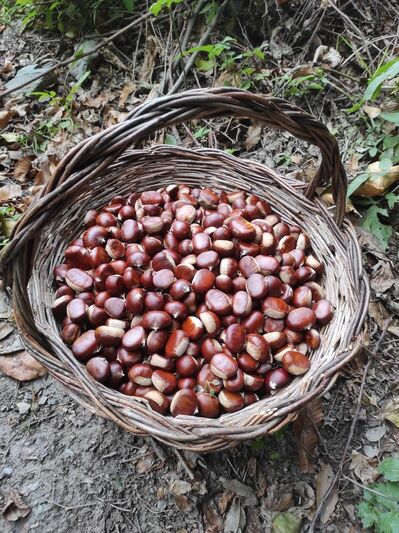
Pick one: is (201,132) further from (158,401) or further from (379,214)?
(158,401)

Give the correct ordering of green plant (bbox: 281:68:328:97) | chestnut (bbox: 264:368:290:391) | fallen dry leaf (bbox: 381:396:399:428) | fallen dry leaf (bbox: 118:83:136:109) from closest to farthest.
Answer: chestnut (bbox: 264:368:290:391)
fallen dry leaf (bbox: 381:396:399:428)
green plant (bbox: 281:68:328:97)
fallen dry leaf (bbox: 118:83:136:109)

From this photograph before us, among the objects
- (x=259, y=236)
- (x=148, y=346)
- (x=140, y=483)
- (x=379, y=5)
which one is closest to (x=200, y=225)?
(x=259, y=236)

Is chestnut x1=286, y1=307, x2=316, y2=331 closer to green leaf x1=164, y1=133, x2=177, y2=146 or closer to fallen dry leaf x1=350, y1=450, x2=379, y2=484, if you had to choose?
fallen dry leaf x1=350, y1=450, x2=379, y2=484

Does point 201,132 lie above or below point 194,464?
above

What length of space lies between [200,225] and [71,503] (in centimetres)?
101

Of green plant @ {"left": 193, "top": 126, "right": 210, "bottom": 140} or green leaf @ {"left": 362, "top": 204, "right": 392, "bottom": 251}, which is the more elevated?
green plant @ {"left": 193, "top": 126, "right": 210, "bottom": 140}

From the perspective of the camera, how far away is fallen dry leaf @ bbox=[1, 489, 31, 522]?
1.38 meters

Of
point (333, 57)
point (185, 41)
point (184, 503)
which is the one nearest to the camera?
point (184, 503)

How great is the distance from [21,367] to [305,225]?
1.16 metres

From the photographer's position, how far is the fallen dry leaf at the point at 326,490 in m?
1.41

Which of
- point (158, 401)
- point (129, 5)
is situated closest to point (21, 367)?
point (158, 401)

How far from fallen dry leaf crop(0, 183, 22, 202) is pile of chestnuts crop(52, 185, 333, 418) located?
2.28ft

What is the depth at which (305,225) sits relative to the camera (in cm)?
164

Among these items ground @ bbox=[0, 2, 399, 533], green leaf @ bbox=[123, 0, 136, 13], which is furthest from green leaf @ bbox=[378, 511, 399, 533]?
green leaf @ bbox=[123, 0, 136, 13]
